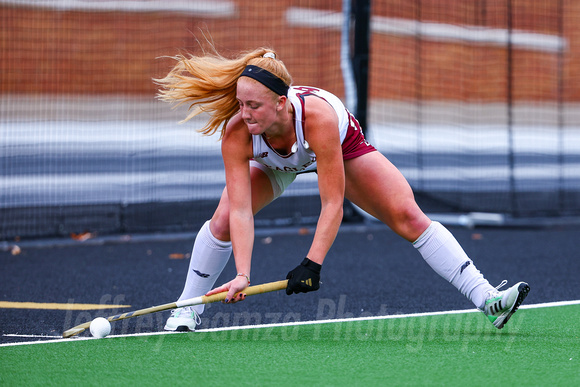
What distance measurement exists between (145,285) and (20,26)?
21.0 ft

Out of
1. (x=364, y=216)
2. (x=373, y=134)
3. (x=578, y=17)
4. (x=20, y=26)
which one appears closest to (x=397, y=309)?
(x=364, y=216)

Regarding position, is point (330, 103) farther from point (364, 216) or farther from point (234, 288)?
point (364, 216)

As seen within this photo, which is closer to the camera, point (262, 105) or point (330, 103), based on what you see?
point (262, 105)

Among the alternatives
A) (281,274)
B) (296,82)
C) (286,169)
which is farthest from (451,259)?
(296,82)

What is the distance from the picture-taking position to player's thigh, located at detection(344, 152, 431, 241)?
13.2 feet

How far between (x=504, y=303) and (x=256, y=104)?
1497 mm

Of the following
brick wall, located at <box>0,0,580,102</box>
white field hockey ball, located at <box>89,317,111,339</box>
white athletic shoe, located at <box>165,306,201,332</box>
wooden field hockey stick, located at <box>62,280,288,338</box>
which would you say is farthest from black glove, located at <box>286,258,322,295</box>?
brick wall, located at <box>0,0,580,102</box>

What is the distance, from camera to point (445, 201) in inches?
370

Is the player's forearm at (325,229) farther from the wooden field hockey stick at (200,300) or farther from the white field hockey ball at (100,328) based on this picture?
the white field hockey ball at (100,328)

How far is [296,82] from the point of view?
12.3 m

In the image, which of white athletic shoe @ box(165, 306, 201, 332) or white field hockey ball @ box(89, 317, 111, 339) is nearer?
white field hockey ball @ box(89, 317, 111, 339)

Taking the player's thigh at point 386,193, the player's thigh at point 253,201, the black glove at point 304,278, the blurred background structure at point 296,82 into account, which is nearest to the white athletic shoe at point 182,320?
the player's thigh at point 253,201

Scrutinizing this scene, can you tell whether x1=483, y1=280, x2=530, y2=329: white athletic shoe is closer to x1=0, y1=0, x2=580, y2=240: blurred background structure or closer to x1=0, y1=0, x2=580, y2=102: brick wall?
x1=0, y1=0, x2=580, y2=240: blurred background structure

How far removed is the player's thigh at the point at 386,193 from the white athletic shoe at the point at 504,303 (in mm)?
482
